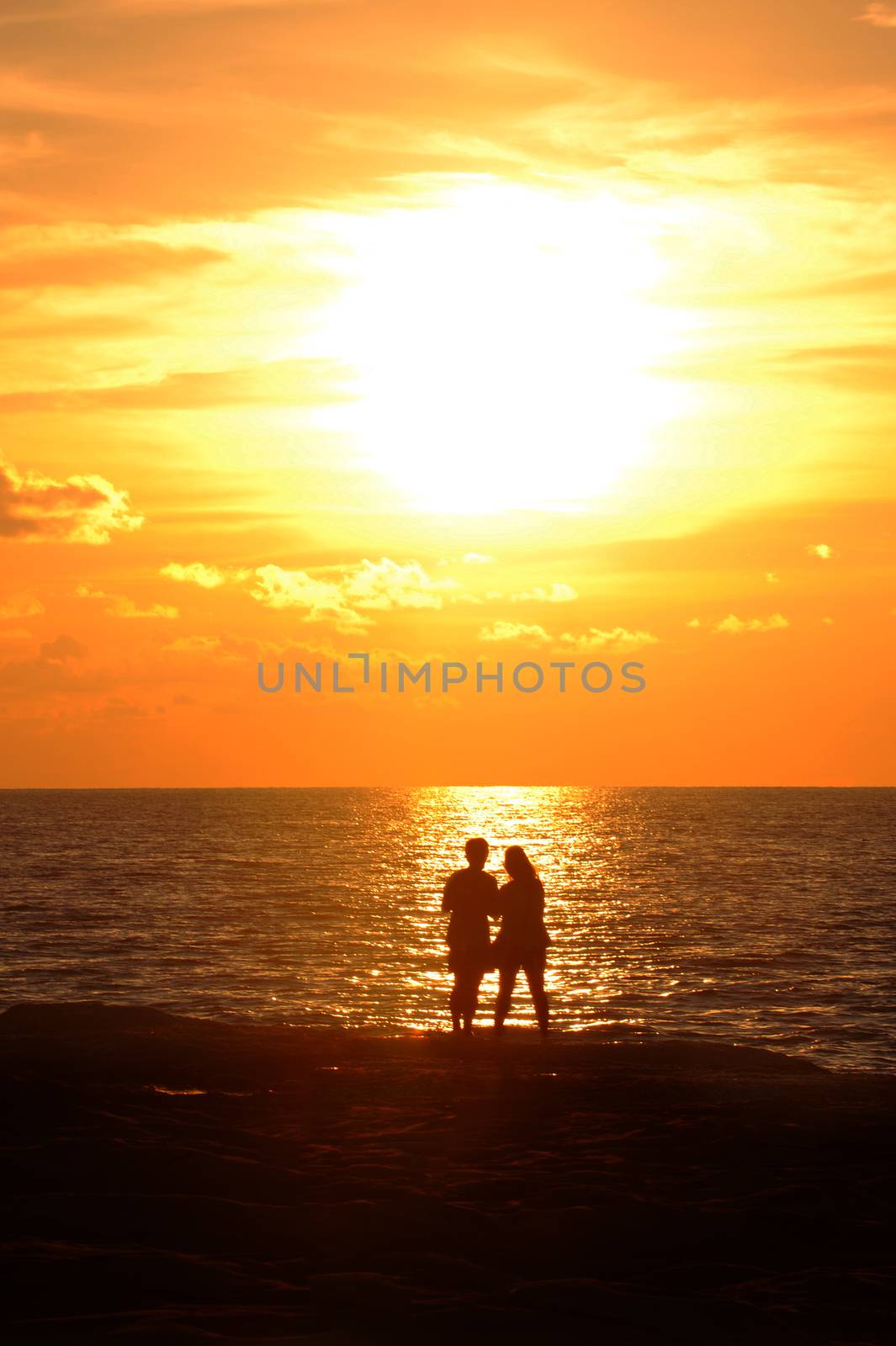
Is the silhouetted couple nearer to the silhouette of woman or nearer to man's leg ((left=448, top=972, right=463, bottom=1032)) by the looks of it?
the silhouette of woman

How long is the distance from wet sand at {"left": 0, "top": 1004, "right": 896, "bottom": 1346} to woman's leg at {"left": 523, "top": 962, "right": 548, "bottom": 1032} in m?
0.44

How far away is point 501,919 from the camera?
48.9 feet

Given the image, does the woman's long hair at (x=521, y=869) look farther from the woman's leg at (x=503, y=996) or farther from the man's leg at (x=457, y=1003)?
the man's leg at (x=457, y=1003)

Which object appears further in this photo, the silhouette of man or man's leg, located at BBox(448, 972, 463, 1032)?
man's leg, located at BBox(448, 972, 463, 1032)

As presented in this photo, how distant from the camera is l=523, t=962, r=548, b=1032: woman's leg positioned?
14867 mm

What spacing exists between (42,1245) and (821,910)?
41468mm

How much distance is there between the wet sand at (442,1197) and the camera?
23.9 feet

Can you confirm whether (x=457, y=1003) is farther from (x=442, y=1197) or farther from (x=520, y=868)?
(x=442, y=1197)

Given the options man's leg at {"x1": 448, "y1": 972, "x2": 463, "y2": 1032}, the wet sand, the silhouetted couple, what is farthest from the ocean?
the wet sand

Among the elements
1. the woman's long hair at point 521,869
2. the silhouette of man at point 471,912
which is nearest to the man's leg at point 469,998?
the silhouette of man at point 471,912

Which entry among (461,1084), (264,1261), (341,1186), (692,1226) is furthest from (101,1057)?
(692,1226)

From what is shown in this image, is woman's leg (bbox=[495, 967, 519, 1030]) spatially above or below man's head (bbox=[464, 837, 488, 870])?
below

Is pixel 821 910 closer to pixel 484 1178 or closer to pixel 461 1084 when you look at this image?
pixel 461 1084

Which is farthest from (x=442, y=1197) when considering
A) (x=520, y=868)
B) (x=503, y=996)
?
(x=503, y=996)
